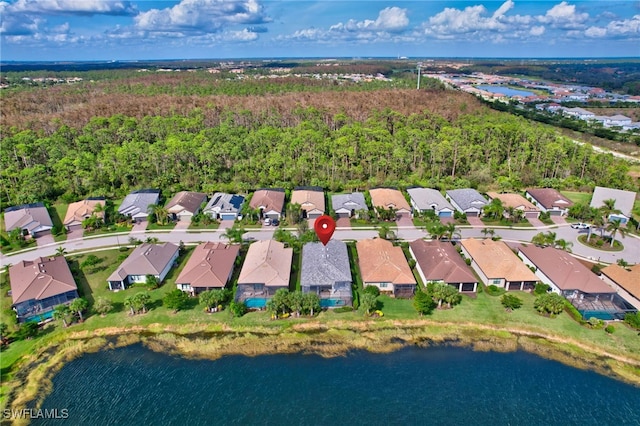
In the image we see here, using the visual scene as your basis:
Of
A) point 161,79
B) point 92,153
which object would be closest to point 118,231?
point 92,153

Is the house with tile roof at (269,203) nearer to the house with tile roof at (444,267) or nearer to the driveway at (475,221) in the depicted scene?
the house with tile roof at (444,267)

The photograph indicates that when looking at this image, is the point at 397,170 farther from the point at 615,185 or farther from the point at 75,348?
the point at 75,348

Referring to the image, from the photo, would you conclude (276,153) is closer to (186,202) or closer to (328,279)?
(186,202)

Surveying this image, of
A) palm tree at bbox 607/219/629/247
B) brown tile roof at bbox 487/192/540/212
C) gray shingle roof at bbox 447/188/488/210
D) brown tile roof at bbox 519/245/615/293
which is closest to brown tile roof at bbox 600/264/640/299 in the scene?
brown tile roof at bbox 519/245/615/293

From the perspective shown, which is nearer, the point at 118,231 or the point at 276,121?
the point at 118,231

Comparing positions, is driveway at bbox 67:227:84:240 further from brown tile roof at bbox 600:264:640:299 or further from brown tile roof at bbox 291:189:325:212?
brown tile roof at bbox 600:264:640:299

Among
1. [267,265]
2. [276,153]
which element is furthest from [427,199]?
[276,153]
